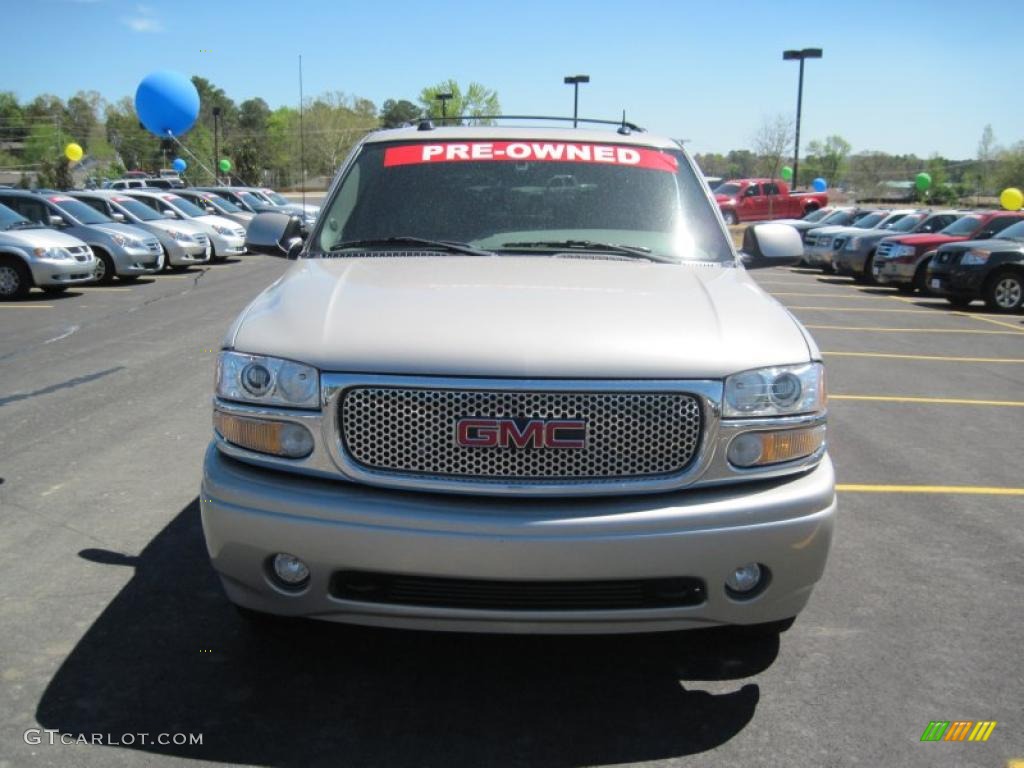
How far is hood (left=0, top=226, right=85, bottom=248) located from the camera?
1504 centimetres

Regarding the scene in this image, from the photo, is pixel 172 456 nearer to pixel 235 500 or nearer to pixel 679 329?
pixel 235 500

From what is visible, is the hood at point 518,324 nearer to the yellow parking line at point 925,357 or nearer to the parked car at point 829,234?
the yellow parking line at point 925,357

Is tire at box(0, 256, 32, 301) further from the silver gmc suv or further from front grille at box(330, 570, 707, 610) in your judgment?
front grille at box(330, 570, 707, 610)

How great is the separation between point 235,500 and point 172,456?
3.43m

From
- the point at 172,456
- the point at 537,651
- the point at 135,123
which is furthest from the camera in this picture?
the point at 135,123

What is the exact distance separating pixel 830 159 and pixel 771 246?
112 metres

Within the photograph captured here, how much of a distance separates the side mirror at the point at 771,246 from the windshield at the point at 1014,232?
13918 mm

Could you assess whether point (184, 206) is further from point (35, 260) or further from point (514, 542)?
point (514, 542)

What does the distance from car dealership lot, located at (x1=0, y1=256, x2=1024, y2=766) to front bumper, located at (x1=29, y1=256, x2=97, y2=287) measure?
10001 mm

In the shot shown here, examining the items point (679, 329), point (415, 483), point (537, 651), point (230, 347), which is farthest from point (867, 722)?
point (230, 347)

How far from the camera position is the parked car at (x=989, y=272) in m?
16.2

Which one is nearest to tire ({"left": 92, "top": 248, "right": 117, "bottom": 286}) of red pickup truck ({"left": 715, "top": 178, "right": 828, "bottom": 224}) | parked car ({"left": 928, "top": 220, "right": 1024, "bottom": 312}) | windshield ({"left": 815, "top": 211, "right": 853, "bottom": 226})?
parked car ({"left": 928, "top": 220, "right": 1024, "bottom": 312})

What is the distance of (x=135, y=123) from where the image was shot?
11156 cm

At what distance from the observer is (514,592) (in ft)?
9.52
